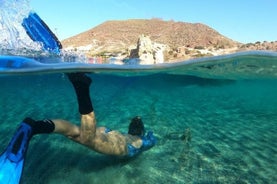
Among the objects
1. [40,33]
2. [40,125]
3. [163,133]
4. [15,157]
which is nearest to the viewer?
[15,157]

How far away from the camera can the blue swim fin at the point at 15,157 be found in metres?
5.92

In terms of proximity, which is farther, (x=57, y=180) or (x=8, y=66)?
(x=8, y=66)

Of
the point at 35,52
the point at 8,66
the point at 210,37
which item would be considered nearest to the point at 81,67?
the point at 35,52

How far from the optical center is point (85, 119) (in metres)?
7.12

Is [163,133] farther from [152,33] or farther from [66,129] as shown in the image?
[152,33]

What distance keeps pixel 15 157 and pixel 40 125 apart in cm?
74

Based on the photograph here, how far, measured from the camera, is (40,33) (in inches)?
509

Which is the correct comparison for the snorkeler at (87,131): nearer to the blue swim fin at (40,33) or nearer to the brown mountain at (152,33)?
the blue swim fin at (40,33)

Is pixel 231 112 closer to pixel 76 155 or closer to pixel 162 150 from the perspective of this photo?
pixel 162 150

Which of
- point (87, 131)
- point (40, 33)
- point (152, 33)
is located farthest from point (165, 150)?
point (152, 33)

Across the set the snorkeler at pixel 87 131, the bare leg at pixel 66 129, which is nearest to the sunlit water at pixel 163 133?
the snorkeler at pixel 87 131

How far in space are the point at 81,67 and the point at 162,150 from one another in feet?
19.7

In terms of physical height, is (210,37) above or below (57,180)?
above

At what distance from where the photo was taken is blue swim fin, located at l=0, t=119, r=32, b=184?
5918 millimetres
